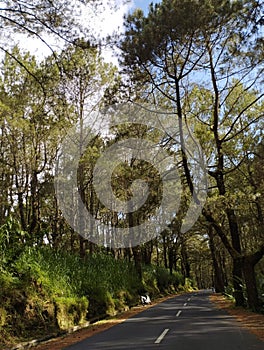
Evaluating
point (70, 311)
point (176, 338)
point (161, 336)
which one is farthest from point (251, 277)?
point (70, 311)

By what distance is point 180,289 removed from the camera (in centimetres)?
5016

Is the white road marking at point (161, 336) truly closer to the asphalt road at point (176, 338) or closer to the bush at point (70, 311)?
the asphalt road at point (176, 338)

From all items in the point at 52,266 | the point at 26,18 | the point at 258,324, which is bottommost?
the point at 258,324

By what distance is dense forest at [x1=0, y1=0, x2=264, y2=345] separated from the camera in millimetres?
11664

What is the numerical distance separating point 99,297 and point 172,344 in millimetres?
8903

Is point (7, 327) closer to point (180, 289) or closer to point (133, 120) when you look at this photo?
point (133, 120)

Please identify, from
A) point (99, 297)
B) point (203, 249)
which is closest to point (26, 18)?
point (99, 297)

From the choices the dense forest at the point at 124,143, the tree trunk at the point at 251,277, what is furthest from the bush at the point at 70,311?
the tree trunk at the point at 251,277

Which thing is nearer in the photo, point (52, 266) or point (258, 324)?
point (258, 324)

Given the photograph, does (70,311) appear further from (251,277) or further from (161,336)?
(251,277)

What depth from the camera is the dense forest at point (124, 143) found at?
1166cm

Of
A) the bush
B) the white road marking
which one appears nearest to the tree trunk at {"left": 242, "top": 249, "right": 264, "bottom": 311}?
the white road marking

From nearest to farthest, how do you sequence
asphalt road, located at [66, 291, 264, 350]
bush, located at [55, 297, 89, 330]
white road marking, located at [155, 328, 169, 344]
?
asphalt road, located at [66, 291, 264, 350], white road marking, located at [155, 328, 169, 344], bush, located at [55, 297, 89, 330]

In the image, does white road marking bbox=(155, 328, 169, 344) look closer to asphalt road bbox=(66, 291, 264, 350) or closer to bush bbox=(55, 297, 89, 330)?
asphalt road bbox=(66, 291, 264, 350)
